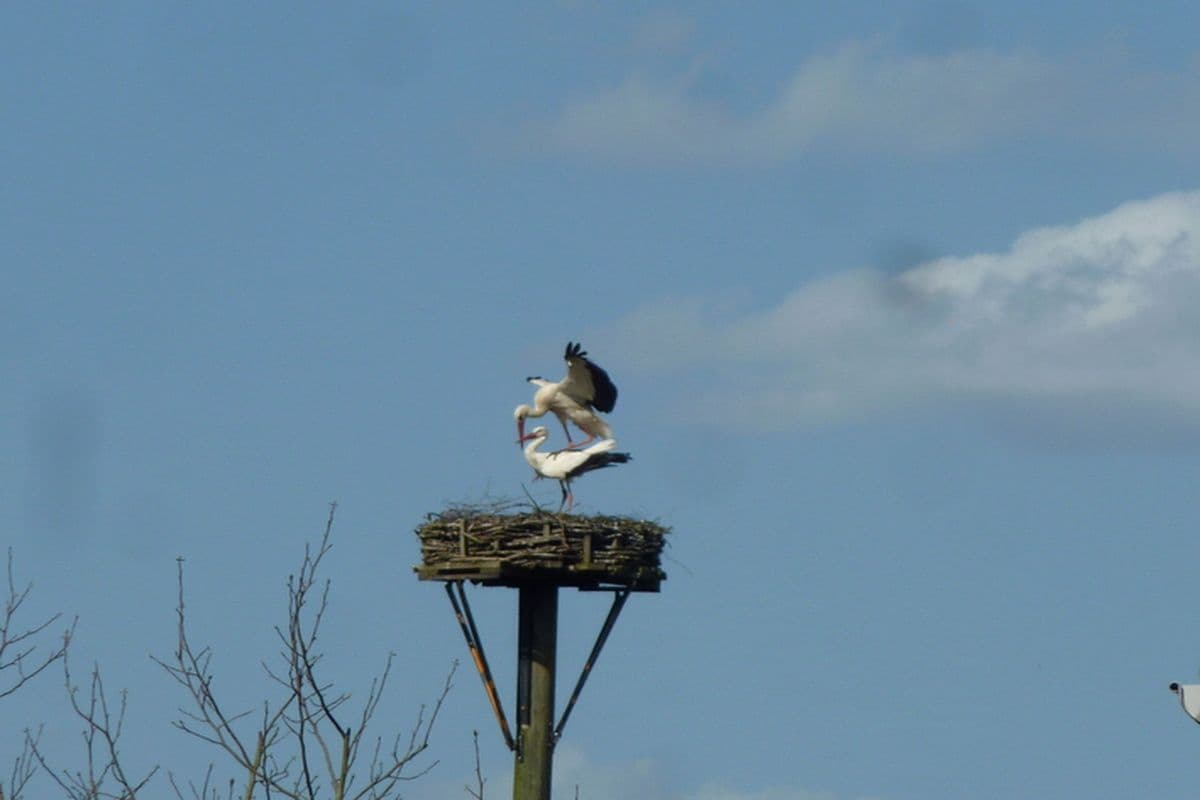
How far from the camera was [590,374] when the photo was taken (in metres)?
17.3

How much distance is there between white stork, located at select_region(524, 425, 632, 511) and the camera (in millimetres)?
17188

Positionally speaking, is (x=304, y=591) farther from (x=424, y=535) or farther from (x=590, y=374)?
(x=590, y=374)

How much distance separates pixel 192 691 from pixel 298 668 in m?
0.53

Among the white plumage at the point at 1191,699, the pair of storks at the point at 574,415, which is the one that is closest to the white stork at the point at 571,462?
the pair of storks at the point at 574,415

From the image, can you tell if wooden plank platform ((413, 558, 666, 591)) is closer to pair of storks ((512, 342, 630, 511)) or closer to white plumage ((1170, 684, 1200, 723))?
pair of storks ((512, 342, 630, 511))

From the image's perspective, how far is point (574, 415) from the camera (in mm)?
17688

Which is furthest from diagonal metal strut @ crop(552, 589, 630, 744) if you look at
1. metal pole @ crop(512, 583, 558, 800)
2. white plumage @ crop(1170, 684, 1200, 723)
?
white plumage @ crop(1170, 684, 1200, 723)

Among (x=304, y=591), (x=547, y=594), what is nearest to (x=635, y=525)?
(x=547, y=594)

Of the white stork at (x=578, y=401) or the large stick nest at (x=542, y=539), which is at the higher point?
the white stork at (x=578, y=401)

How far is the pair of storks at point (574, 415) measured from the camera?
56.5 feet

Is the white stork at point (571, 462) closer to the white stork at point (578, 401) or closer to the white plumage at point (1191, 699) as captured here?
the white stork at point (578, 401)

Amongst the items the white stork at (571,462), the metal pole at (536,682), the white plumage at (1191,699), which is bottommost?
the white plumage at (1191,699)

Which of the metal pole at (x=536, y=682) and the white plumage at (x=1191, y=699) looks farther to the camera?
the metal pole at (x=536, y=682)

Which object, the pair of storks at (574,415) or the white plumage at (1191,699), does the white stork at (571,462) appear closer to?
the pair of storks at (574,415)
